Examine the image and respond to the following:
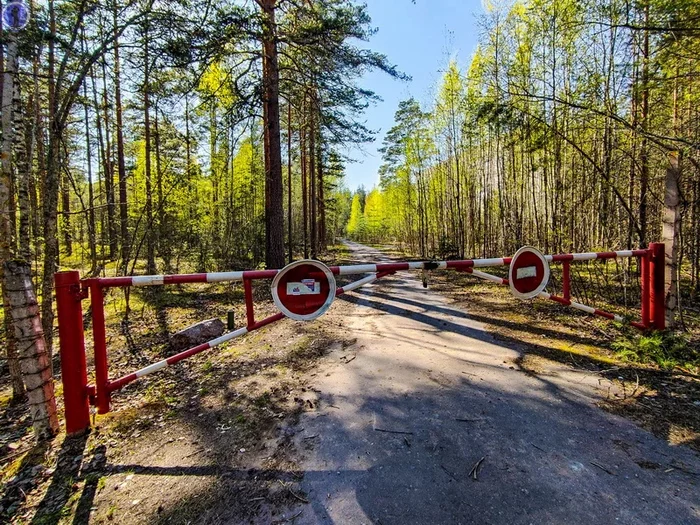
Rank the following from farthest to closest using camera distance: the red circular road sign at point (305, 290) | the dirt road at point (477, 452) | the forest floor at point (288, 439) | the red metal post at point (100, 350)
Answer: the red circular road sign at point (305, 290) < the red metal post at point (100, 350) < the forest floor at point (288, 439) < the dirt road at point (477, 452)

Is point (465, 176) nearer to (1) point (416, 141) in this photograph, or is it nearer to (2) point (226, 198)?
(1) point (416, 141)

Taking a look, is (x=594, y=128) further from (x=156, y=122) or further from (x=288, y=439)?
(x=156, y=122)

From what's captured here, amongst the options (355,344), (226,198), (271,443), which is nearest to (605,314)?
(355,344)

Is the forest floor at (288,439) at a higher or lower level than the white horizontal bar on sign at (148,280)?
lower

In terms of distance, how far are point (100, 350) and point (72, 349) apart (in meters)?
0.19

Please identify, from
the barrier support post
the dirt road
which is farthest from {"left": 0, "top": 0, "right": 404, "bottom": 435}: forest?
the barrier support post

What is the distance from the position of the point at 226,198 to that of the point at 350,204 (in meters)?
66.1

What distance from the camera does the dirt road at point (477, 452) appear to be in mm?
1851

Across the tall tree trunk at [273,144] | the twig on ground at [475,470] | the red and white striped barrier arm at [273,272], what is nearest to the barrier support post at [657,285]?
the red and white striped barrier arm at [273,272]

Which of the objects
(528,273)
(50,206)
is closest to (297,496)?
(528,273)

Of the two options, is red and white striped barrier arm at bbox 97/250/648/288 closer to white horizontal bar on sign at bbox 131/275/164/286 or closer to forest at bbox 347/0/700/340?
white horizontal bar on sign at bbox 131/275/164/286

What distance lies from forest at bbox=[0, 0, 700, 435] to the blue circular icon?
182mm

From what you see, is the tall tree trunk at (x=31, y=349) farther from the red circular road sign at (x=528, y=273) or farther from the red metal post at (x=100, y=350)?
the red circular road sign at (x=528, y=273)

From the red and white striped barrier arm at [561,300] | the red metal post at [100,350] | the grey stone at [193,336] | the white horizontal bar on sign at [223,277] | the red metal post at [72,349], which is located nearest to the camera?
the red metal post at [72,349]
